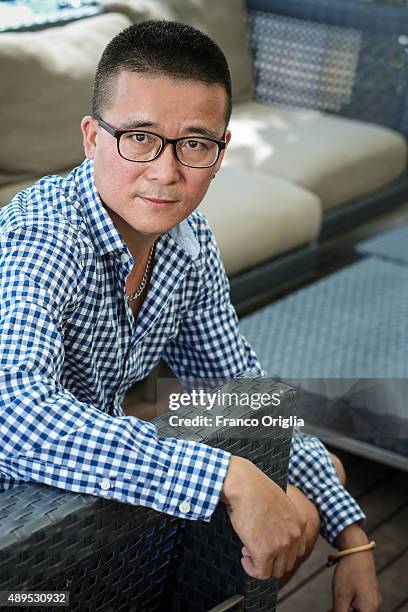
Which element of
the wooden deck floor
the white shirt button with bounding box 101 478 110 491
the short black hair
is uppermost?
the short black hair

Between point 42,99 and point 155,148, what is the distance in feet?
5.59

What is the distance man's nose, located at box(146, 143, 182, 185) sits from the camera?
1.34 meters

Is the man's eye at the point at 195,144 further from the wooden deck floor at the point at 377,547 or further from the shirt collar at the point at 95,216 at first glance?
the wooden deck floor at the point at 377,547

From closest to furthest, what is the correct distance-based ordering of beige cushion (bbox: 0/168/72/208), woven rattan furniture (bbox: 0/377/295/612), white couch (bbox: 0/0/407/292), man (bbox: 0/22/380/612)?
woven rattan furniture (bbox: 0/377/295/612) < man (bbox: 0/22/380/612) < beige cushion (bbox: 0/168/72/208) < white couch (bbox: 0/0/407/292)

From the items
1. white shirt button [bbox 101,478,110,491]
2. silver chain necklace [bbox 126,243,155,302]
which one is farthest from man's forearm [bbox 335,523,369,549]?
white shirt button [bbox 101,478,110,491]

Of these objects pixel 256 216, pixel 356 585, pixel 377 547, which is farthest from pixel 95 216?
pixel 256 216

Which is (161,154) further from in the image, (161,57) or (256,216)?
(256,216)

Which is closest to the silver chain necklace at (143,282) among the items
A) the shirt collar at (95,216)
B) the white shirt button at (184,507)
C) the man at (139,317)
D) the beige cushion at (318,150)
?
the man at (139,317)

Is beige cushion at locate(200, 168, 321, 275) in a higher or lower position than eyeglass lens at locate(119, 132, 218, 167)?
lower

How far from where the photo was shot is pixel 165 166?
1.34 meters

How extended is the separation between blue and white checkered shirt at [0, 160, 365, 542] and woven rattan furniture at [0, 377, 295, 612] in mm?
37

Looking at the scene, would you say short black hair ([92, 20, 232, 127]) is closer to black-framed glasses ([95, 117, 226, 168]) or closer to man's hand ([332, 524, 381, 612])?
black-framed glasses ([95, 117, 226, 168])

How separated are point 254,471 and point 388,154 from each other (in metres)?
2.84

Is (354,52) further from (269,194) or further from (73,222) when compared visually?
(73,222)
